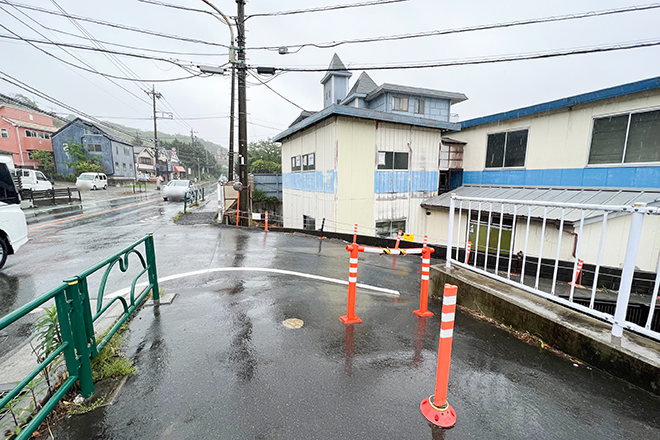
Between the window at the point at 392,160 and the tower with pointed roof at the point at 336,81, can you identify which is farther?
the tower with pointed roof at the point at 336,81

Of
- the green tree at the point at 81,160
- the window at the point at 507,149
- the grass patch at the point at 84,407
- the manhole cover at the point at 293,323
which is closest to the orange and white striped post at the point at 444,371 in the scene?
the manhole cover at the point at 293,323

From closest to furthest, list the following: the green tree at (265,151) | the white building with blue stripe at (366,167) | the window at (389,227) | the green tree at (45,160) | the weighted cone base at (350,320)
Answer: the weighted cone base at (350,320) → the white building with blue stripe at (366,167) → the window at (389,227) → the green tree at (45,160) → the green tree at (265,151)

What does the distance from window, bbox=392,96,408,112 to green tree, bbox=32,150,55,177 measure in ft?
140

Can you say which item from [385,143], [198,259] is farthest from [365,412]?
[385,143]

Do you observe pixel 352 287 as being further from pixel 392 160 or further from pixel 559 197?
pixel 559 197

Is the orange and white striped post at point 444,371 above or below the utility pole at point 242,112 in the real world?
below

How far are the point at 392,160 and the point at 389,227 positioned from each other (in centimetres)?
331

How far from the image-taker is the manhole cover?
12.6ft

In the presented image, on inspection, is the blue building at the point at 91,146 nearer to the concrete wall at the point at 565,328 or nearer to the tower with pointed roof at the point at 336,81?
the tower with pointed roof at the point at 336,81

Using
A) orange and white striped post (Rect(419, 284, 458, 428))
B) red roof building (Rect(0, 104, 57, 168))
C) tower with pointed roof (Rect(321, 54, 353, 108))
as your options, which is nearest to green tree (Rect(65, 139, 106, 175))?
red roof building (Rect(0, 104, 57, 168))

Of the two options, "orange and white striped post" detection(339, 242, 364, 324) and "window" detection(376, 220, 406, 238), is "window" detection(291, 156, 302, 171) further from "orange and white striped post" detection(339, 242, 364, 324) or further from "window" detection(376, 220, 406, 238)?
"orange and white striped post" detection(339, 242, 364, 324)

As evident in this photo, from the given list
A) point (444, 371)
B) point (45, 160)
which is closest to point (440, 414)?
point (444, 371)

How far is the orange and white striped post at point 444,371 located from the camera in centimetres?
228

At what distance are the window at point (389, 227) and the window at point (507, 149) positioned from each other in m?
5.80
